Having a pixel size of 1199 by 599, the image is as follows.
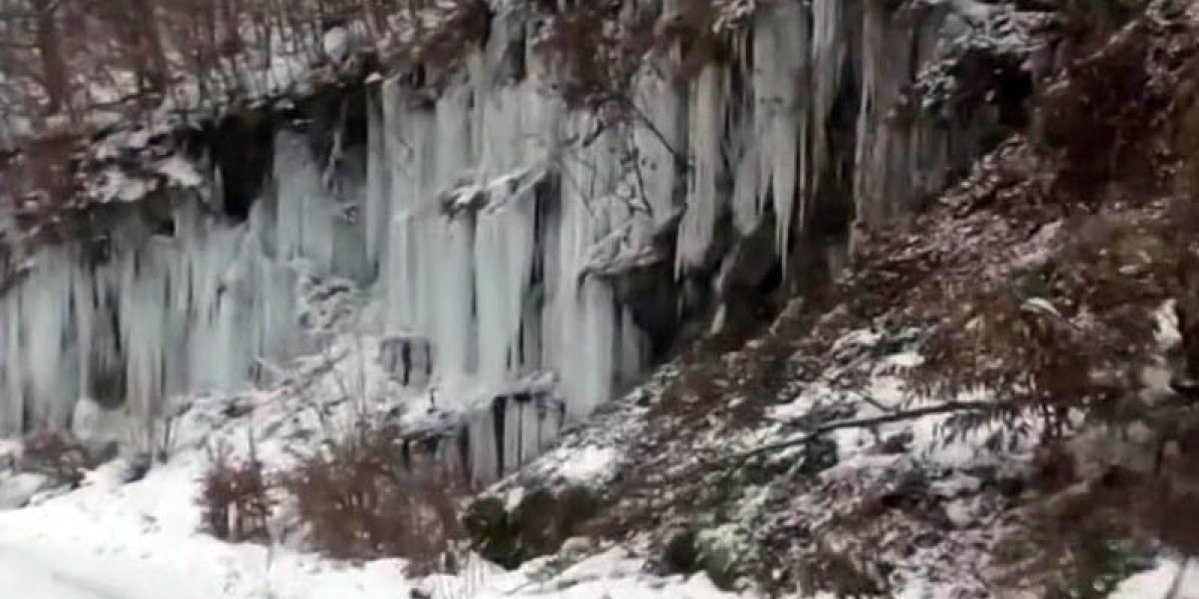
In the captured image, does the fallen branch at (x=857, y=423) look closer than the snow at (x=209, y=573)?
Yes

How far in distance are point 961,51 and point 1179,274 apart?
4.69 meters

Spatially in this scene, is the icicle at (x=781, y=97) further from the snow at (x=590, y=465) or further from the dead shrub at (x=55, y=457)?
the dead shrub at (x=55, y=457)

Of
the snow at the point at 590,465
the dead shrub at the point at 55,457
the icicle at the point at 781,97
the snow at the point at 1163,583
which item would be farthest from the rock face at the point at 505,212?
the snow at the point at 1163,583

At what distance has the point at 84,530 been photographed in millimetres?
10766

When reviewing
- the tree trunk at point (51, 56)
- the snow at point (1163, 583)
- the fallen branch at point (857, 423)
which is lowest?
the snow at point (1163, 583)

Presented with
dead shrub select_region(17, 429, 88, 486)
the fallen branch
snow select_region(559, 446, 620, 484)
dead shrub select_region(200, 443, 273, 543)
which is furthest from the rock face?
the fallen branch

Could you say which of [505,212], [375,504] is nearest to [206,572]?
[375,504]

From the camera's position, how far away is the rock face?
10.8 metres

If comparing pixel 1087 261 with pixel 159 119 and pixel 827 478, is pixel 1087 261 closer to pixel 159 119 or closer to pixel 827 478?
pixel 827 478

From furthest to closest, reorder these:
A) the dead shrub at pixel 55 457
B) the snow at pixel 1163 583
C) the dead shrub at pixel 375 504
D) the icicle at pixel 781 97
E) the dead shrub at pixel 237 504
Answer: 1. the dead shrub at pixel 55 457
2. the icicle at pixel 781 97
3. the dead shrub at pixel 237 504
4. the dead shrub at pixel 375 504
5. the snow at pixel 1163 583

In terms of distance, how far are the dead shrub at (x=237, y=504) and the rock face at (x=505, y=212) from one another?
7.01 ft

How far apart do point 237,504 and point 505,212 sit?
3032 mm

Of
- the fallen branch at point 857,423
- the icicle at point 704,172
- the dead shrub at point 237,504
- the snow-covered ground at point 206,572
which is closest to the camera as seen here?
the fallen branch at point 857,423

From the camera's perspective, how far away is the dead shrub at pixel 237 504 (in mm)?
10250
